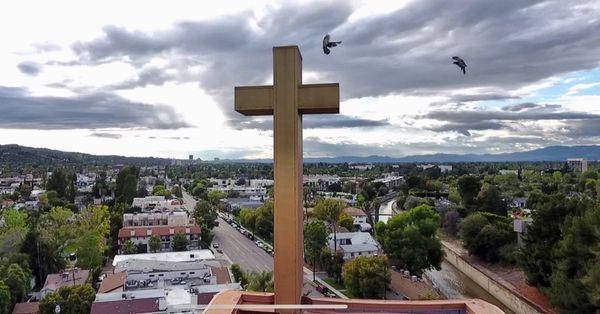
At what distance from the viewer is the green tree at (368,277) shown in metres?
16.0

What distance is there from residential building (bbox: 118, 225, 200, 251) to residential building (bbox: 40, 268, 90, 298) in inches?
291

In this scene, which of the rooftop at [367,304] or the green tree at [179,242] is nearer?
the rooftop at [367,304]

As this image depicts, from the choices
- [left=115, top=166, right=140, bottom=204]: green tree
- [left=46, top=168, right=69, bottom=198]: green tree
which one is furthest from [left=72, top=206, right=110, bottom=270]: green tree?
[left=46, top=168, right=69, bottom=198]: green tree

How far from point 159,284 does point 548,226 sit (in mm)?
A: 13738

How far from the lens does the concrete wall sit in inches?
619

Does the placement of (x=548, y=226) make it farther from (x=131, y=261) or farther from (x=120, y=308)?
(x=131, y=261)

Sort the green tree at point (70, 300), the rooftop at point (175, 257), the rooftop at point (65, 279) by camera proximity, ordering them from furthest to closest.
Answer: the rooftop at point (175, 257) → the rooftop at point (65, 279) → the green tree at point (70, 300)

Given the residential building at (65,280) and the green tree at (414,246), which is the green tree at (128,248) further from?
the green tree at (414,246)

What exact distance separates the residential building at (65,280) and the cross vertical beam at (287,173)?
57.1 feet

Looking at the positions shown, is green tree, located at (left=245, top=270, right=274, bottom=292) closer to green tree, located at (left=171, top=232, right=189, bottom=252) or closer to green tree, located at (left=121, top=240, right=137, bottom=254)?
green tree, located at (left=171, top=232, right=189, bottom=252)

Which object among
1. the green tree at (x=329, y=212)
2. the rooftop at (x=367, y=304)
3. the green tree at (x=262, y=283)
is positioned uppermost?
the rooftop at (x=367, y=304)

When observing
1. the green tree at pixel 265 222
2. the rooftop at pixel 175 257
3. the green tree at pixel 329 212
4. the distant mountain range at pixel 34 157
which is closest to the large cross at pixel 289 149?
the rooftop at pixel 175 257

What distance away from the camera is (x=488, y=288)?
1886 centimetres

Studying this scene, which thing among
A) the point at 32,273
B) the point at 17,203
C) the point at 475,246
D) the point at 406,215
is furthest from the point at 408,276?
the point at 17,203
